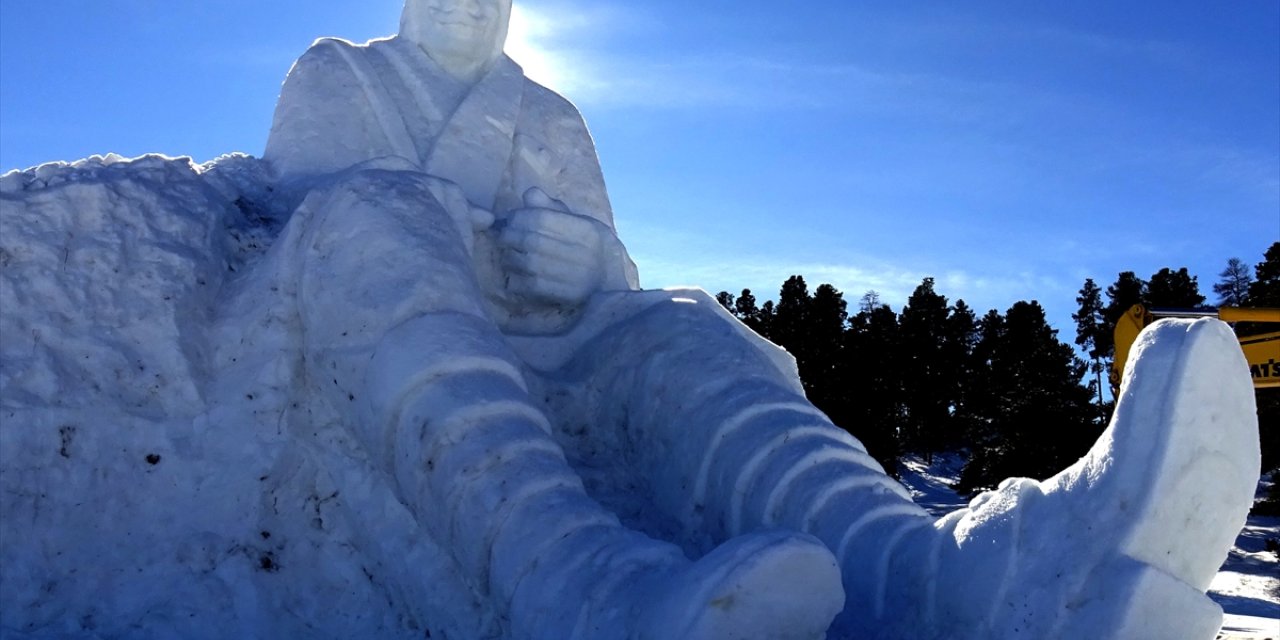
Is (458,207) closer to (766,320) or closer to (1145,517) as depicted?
(1145,517)

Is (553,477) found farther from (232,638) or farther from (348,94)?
(348,94)

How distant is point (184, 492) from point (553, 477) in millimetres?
1332

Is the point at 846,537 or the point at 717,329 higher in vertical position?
the point at 717,329

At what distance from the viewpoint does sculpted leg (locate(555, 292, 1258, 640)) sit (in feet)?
7.98

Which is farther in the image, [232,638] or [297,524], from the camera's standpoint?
[297,524]

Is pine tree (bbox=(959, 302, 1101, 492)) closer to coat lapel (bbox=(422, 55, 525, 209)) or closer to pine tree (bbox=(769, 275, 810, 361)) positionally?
pine tree (bbox=(769, 275, 810, 361))

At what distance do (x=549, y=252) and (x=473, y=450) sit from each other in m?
1.34

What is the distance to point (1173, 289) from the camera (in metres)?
20.9

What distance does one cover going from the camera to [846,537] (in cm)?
309

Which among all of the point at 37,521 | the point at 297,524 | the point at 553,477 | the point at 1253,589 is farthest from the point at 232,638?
the point at 1253,589

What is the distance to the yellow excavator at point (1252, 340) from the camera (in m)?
9.21

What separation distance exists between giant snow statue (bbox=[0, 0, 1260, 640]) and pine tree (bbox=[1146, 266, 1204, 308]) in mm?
18434

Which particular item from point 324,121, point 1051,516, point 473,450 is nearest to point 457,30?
point 324,121

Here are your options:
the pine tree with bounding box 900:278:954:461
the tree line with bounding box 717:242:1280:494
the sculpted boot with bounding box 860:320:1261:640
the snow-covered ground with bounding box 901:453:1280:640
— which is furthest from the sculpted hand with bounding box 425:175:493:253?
the pine tree with bounding box 900:278:954:461
